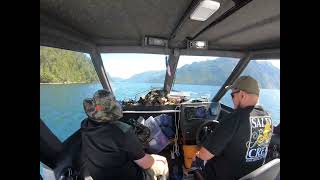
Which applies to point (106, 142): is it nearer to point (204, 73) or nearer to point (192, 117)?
point (192, 117)

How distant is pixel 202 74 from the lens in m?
3.61

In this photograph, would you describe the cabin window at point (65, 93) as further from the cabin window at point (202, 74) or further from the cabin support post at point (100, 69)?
the cabin window at point (202, 74)

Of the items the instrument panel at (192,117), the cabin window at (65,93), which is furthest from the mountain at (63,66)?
the instrument panel at (192,117)

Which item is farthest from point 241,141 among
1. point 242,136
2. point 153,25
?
point 153,25

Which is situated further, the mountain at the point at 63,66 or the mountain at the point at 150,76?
the mountain at the point at 150,76

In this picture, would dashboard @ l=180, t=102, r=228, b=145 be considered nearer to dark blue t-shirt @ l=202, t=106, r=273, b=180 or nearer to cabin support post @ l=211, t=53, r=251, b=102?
cabin support post @ l=211, t=53, r=251, b=102

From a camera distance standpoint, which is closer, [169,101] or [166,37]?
[166,37]

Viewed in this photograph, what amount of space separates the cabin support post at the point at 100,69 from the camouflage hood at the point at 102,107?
1.64m

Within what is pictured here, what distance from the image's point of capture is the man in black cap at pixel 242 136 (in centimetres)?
182

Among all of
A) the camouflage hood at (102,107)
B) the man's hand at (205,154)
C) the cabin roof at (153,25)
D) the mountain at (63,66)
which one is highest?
the cabin roof at (153,25)
